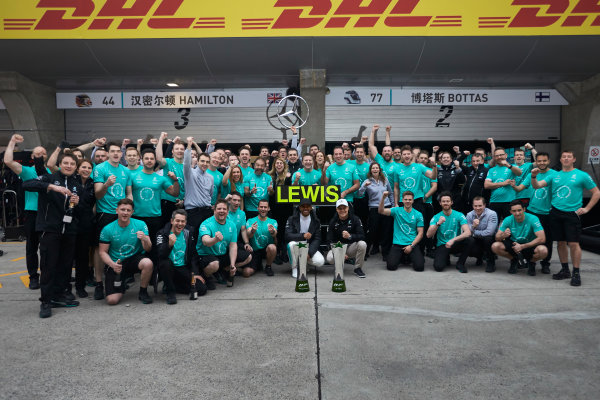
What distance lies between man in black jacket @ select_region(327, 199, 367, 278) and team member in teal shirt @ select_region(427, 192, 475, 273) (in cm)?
134

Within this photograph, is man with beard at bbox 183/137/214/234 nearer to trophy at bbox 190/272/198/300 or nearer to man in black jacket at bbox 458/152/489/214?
trophy at bbox 190/272/198/300

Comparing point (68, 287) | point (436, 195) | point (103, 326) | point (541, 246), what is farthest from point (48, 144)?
point (541, 246)

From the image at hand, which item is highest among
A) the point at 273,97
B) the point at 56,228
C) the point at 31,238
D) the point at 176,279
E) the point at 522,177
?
the point at 273,97

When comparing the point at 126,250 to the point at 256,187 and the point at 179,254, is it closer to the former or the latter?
the point at 179,254

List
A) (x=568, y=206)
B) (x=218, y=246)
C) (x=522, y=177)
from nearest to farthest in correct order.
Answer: (x=218, y=246), (x=568, y=206), (x=522, y=177)

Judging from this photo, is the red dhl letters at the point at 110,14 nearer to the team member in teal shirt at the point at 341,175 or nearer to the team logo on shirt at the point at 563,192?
the team member in teal shirt at the point at 341,175

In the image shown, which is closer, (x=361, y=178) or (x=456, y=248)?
(x=456, y=248)

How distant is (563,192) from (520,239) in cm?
99

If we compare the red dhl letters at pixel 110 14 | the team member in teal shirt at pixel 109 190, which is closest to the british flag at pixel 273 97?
the red dhl letters at pixel 110 14

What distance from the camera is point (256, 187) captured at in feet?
23.5

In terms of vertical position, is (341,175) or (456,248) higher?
(341,175)

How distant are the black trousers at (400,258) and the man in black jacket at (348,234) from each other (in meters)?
0.59

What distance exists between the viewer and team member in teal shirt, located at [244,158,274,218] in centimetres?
720

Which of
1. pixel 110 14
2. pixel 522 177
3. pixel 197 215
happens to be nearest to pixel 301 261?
pixel 197 215
